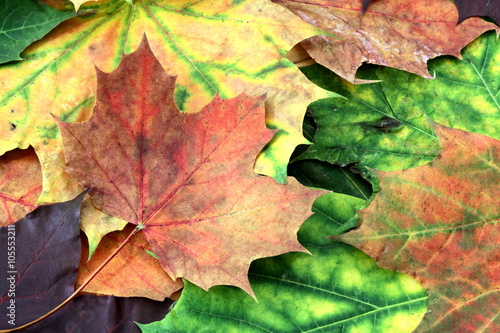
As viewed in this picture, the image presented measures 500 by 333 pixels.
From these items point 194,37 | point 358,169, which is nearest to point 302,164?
point 358,169

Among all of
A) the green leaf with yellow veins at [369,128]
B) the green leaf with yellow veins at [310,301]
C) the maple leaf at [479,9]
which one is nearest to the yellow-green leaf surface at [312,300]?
the green leaf with yellow veins at [310,301]

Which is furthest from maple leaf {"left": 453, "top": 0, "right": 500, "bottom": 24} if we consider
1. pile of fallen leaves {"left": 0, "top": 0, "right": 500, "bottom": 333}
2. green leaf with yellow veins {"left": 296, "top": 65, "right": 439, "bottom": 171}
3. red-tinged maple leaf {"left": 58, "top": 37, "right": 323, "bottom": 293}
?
red-tinged maple leaf {"left": 58, "top": 37, "right": 323, "bottom": 293}

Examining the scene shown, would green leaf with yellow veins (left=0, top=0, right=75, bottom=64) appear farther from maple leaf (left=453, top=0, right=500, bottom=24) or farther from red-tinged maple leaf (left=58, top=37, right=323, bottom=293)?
maple leaf (left=453, top=0, right=500, bottom=24)

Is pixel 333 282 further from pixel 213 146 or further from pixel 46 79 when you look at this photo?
pixel 46 79

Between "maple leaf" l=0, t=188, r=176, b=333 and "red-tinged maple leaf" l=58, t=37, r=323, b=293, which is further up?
"red-tinged maple leaf" l=58, t=37, r=323, b=293

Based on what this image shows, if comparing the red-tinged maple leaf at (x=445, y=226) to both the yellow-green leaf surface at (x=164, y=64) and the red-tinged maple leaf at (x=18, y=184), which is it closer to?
the yellow-green leaf surface at (x=164, y=64)

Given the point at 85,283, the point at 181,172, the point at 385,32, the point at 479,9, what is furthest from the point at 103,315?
the point at 479,9
